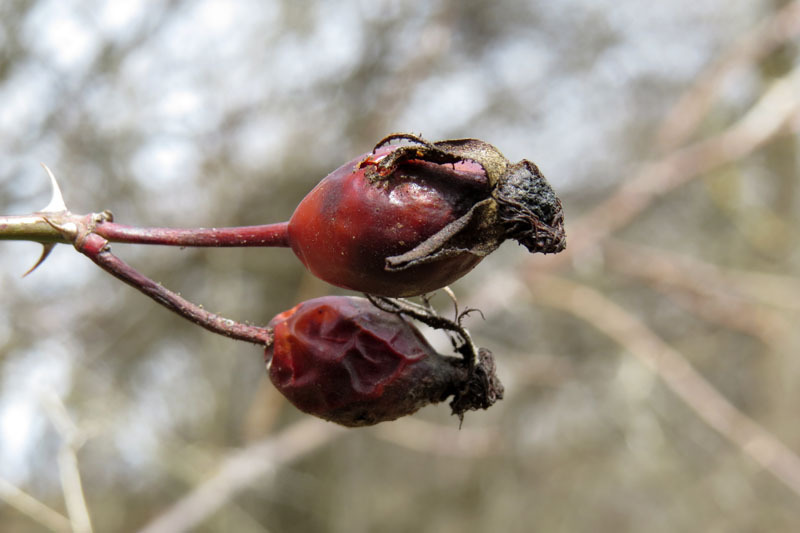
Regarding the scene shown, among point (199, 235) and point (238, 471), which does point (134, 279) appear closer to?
point (199, 235)

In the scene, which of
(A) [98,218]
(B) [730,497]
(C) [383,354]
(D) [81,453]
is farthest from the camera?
(B) [730,497]

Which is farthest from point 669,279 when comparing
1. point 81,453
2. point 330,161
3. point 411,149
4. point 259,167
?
point 81,453

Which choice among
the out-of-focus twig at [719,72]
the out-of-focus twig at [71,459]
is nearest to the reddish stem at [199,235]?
the out-of-focus twig at [71,459]

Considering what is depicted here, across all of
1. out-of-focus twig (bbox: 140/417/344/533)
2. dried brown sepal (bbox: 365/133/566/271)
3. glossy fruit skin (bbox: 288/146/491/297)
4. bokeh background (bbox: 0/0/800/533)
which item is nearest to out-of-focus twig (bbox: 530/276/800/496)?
bokeh background (bbox: 0/0/800/533)

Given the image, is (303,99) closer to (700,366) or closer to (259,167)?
(259,167)

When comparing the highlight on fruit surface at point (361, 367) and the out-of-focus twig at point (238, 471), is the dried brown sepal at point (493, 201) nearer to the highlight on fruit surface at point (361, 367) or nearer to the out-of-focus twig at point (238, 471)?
the highlight on fruit surface at point (361, 367)

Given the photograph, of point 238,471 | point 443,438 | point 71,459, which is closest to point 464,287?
point 443,438

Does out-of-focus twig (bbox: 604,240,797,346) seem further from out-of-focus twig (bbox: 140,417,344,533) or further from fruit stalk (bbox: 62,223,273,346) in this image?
fruit stalk (bbox: 62,223,273,346)
